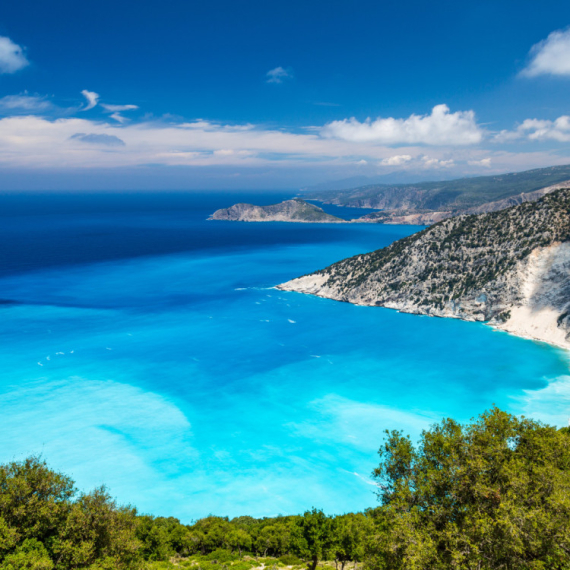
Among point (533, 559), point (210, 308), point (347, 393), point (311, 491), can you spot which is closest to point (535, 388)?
point (347, 393)

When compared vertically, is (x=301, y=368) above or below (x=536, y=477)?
below

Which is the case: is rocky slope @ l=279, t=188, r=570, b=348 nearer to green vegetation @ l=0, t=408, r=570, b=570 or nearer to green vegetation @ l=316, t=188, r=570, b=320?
green vegetation @ l=316, t=188, r=570, b=320

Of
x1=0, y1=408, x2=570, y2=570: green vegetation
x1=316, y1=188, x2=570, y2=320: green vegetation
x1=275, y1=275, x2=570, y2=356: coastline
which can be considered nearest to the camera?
x1=0, y1=408, x2=570, y2=570: green vegetation

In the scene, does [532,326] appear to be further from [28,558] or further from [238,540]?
[28,558]

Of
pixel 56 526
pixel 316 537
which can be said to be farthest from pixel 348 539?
pixel 56 526

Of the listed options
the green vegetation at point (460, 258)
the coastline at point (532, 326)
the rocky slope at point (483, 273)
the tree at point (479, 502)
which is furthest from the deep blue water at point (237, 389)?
the tree at point (479, 502)

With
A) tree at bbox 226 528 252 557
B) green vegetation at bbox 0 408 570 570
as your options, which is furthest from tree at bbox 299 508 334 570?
tree at bbox 226 528 252 557

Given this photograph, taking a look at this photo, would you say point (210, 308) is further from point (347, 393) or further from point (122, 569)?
point (122, 569)
